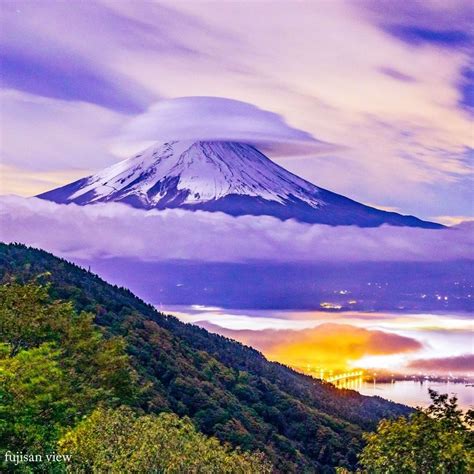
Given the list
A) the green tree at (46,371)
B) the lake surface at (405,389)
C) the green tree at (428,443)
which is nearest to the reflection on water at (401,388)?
the lake surface at (405,389)

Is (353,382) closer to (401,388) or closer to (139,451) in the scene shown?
(401,388)

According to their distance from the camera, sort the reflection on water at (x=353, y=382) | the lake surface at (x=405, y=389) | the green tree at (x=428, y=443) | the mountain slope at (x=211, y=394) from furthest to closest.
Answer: the reflection on water at (x=353, y=382) → the lake surface at (x=405, y=389) → the mountain slope at (x=211, y=394) → the green tree at (x=428, y=443)

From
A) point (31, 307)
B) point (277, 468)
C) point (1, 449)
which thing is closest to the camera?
point (1, 449)

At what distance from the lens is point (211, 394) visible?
37.2 metres

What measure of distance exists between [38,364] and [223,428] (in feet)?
58.9

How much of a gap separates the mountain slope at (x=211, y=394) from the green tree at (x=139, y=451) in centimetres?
1318

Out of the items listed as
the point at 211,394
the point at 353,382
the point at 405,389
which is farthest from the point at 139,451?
the point at 353,382

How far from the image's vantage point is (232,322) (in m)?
193

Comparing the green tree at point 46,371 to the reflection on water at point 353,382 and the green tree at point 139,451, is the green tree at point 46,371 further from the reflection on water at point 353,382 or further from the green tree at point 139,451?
the reflection on water at point 353,382

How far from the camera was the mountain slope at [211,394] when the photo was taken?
3222 centimetres

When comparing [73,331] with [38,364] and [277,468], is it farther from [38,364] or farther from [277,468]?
[277,468]

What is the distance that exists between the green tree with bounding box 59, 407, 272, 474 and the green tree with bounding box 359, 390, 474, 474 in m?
1.97

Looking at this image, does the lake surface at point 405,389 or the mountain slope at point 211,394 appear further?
the lake surface at point 405,389

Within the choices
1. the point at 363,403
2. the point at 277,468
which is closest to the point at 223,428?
the point at 277,468
